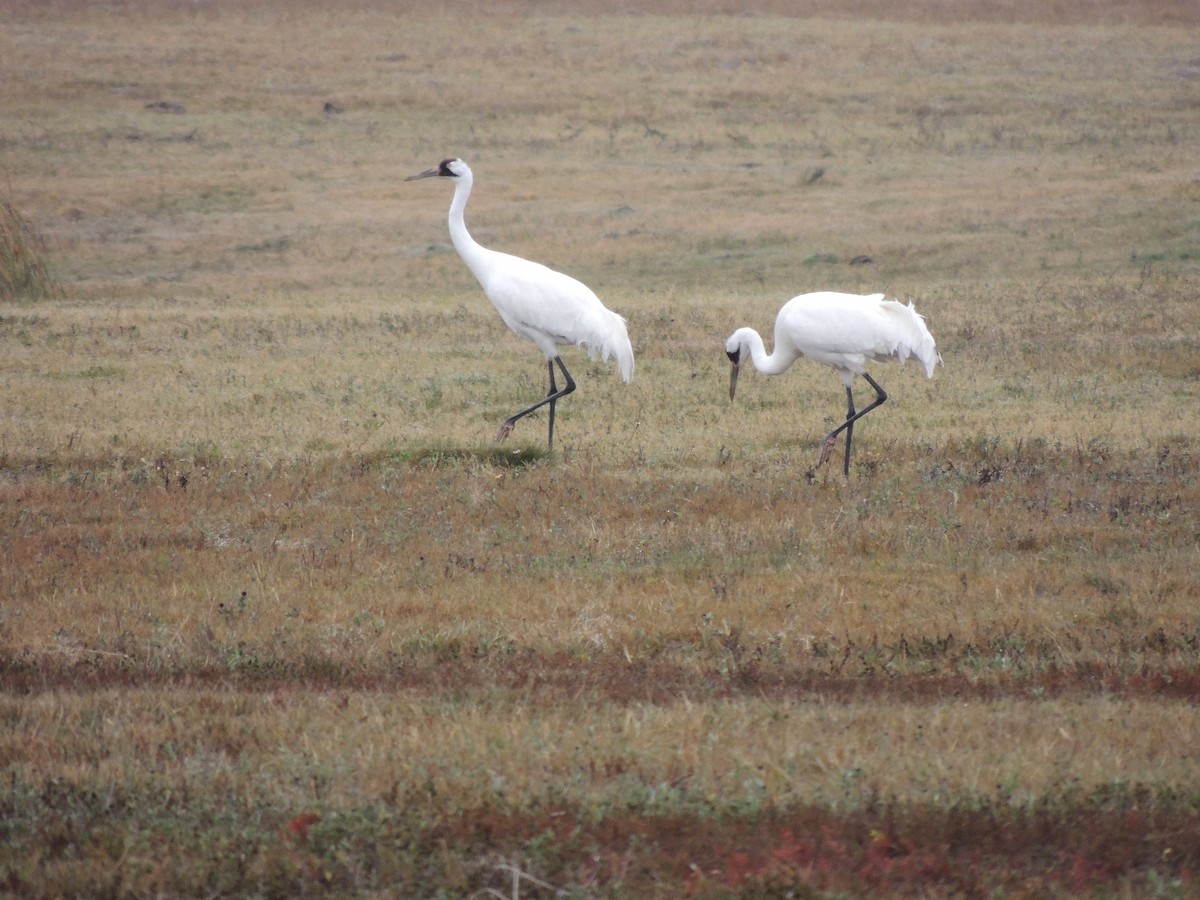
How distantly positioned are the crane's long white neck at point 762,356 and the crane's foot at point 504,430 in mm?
2165

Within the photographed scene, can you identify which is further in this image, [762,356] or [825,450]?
[762,356]

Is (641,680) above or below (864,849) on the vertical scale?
below

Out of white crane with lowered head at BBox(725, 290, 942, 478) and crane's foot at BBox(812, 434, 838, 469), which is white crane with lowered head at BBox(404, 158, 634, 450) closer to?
white crane with lowered head at BBox(725, 290, 942, 478)

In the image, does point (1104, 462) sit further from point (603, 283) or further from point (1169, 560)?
point (603, 283)

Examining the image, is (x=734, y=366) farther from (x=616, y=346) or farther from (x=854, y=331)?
(x=854, y=331)

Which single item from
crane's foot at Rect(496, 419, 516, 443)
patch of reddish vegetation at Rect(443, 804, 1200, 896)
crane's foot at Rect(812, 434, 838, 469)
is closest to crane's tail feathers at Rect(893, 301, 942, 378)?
crane's foot at Rect(812, 434, 838, 469)

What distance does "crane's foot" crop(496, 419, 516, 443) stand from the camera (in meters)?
12.4

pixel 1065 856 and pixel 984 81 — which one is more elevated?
pixel 984 81

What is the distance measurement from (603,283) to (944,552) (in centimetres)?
1693

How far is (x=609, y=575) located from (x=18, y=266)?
1630cm

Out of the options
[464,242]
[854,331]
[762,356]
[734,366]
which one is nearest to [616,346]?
[734,366]

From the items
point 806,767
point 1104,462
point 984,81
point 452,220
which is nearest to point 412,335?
point 452,220

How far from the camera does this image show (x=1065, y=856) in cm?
502

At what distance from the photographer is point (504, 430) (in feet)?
41.2
